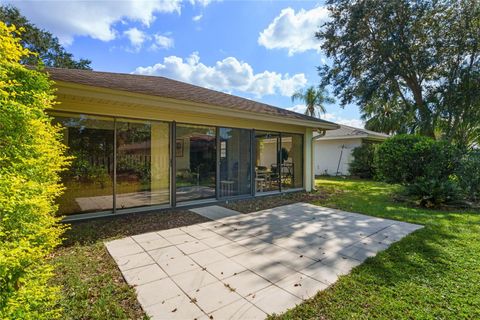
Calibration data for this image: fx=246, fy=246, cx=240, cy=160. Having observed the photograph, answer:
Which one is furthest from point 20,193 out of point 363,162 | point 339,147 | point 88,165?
point 339,147

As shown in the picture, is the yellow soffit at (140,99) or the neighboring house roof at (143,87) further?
the neighboring house roof at (143,87)

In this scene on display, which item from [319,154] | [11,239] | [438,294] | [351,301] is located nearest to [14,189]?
[11,239]

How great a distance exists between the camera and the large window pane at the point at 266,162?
28.3 ft

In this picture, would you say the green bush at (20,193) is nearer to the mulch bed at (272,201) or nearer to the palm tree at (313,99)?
the mulch bed at (272,201)

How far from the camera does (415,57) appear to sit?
10594 millimetres

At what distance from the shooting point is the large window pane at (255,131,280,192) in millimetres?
8641

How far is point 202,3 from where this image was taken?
29.1 ft

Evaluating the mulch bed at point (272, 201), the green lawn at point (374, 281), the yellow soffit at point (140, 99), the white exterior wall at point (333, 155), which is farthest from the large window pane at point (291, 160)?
the white exterior wall at point (333, 155)

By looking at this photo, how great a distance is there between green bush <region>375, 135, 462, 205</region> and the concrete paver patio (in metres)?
2.68

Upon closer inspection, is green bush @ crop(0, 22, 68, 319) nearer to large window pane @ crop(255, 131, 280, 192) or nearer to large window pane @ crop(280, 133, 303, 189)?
large window pane @ crop(255, 131, 280, 192)

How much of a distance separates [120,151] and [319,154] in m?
14.8

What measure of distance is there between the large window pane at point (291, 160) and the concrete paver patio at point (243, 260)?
372 cm

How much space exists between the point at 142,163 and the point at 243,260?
4023 mm

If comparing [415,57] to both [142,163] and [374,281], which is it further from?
[142,163]
